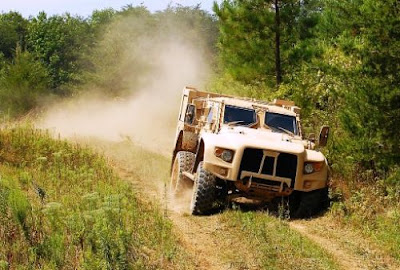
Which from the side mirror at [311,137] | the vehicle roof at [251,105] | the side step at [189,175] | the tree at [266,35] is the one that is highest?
the tree at [266,35]

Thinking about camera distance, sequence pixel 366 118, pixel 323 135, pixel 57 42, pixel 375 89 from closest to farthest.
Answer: pixel 375 89 < pixel 366 118 < pixel 323 135 < pixel 57 42

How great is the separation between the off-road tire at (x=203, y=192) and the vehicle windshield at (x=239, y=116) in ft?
4.90

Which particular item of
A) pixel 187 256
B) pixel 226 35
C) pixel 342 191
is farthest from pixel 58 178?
pixel 226 35

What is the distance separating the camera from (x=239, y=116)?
10922 mm

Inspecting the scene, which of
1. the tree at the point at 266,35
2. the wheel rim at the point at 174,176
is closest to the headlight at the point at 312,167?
the wheel rim at the point at 174,176

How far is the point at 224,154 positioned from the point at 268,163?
708 mm

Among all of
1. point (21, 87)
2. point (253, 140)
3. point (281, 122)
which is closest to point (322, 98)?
point (281, 122)

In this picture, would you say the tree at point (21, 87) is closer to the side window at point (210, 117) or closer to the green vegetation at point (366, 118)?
the green vegetation at point (366, 118)

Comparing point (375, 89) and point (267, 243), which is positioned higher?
point (375, 89)

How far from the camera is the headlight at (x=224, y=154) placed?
30.8ft

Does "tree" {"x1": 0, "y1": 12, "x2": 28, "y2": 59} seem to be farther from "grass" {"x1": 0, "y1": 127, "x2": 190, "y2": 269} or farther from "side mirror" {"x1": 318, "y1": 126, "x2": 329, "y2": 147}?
"grass" {"x1": 0, "y1": 127, "x2": 190, "y2": 269}

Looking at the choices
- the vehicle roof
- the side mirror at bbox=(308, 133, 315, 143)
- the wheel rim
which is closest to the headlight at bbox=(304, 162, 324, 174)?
the side mirror at bbox=(308, 133, 315, 143)

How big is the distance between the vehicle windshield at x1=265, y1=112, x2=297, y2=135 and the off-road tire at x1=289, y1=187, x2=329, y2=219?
1.33 m

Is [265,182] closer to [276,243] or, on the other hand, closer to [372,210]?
[372,210]
